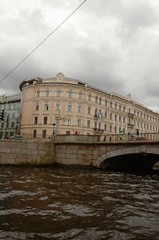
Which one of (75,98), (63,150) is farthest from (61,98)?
(63,150)

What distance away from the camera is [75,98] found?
59.8 m

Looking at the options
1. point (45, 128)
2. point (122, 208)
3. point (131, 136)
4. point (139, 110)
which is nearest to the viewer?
point (122, 208)

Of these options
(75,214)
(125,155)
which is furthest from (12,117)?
(75,214)

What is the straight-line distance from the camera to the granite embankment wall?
22294 mm

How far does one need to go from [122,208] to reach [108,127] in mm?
57627

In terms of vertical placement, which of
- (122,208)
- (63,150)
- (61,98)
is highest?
(61,98)

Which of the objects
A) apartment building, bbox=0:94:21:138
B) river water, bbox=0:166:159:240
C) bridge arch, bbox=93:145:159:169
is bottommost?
river water, bbox=0:166:159:240

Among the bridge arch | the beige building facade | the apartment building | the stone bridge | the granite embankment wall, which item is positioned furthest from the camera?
the apartment building

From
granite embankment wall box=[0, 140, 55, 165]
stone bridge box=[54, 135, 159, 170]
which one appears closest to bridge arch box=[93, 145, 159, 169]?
stone bridge box=[54, 135, 159, 170]

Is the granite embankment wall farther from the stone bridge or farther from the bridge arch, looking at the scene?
the bridge arch

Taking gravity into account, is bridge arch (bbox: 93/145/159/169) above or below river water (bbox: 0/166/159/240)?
Answer: above

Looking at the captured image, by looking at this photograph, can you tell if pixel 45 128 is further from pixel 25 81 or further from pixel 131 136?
pixel 131 136

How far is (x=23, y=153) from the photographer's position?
2272 centimetres

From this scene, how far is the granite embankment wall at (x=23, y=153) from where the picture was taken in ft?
73.1
